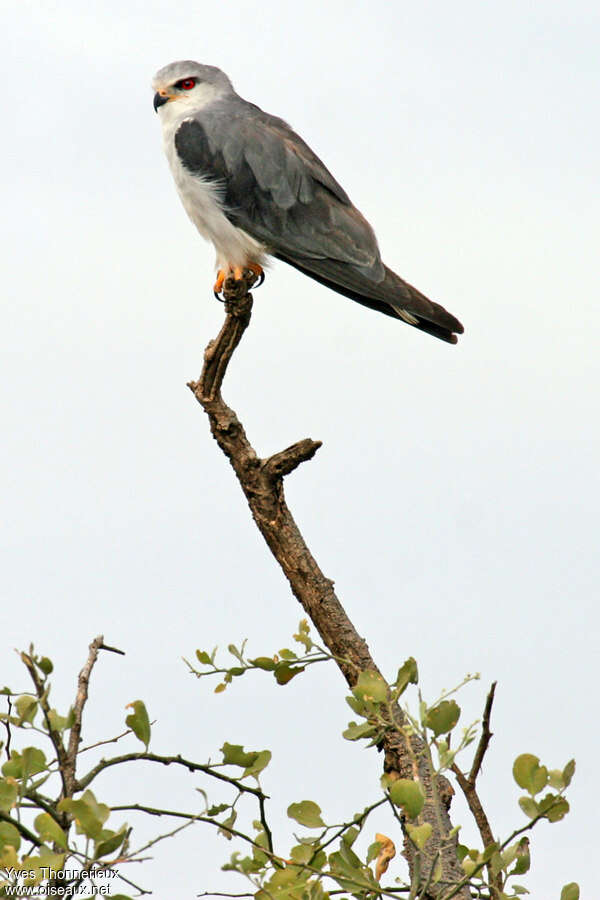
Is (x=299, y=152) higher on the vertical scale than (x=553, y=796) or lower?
higher

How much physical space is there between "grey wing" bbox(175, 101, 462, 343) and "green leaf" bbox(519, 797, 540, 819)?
3.89 metres

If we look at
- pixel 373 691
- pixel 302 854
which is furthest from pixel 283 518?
pixel 302 854

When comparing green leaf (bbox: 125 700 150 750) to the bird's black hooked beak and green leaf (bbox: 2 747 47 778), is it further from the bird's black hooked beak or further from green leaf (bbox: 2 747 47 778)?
the bird's black hooked beak

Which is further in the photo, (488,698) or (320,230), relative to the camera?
(320,230)

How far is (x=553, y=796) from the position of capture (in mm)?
2877

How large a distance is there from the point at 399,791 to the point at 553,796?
0.48 meters

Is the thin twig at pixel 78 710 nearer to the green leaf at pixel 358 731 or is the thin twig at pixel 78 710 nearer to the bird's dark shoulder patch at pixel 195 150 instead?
the green leaf at pixel 358 731

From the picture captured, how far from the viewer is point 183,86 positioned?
7273mm

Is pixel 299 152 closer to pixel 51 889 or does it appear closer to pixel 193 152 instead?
pixel 193 152

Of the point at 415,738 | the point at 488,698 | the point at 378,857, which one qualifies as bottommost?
the point at 378,857

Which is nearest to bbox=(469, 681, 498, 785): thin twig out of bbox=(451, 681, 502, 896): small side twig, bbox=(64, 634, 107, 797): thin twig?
bbox=(451, 681, 502, 896): small side twig

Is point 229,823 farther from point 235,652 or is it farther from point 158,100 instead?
point 158,100

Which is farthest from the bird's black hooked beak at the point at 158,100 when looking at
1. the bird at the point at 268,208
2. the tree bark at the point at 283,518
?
the tree bark at the point at 283,518

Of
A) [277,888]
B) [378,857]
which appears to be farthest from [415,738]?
[277,888]
